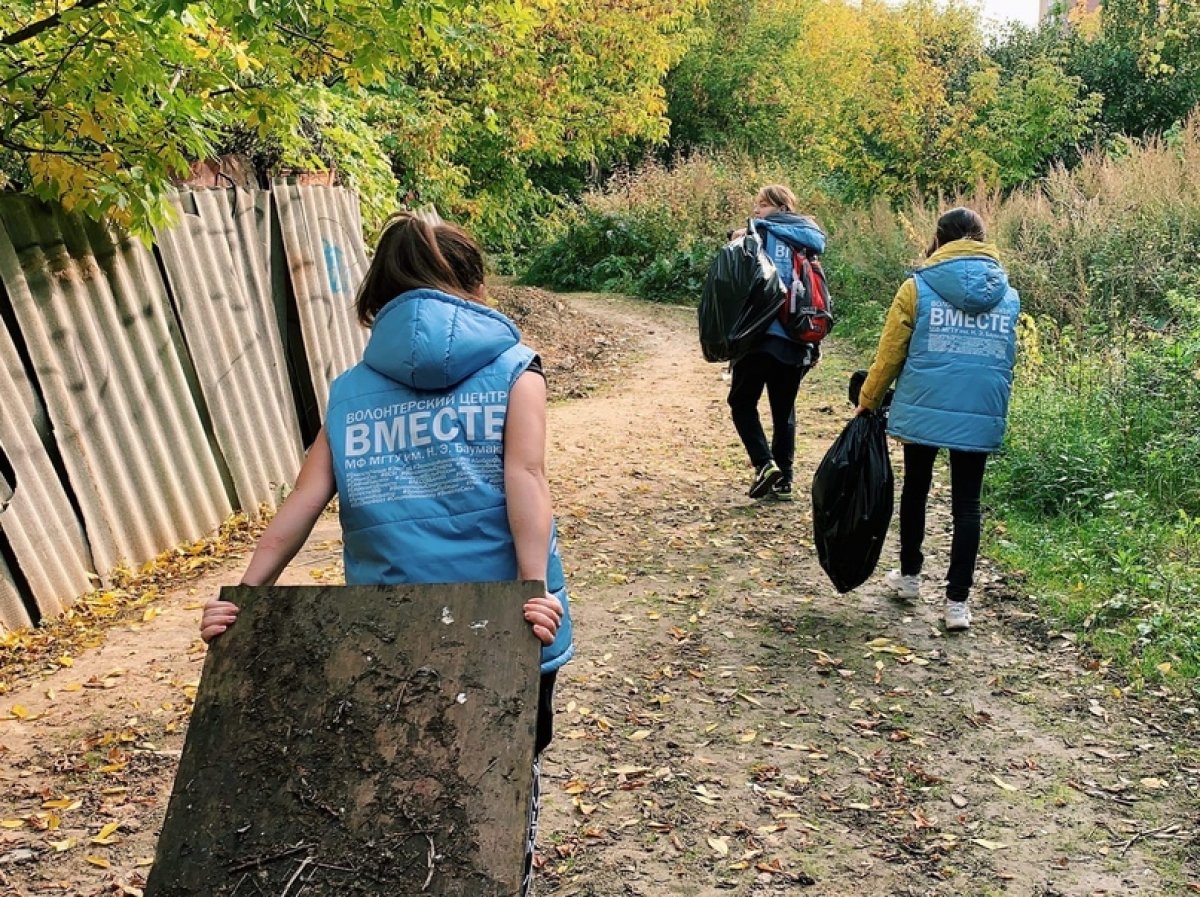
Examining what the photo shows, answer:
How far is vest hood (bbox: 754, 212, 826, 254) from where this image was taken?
21.4ft

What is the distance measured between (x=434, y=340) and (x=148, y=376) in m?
3.99

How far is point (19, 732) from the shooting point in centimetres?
404

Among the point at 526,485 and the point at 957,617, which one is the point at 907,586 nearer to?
the point at 957,617

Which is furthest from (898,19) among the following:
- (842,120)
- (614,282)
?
(614,282)

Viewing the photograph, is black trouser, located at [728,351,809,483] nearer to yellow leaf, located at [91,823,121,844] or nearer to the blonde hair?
the blonde hair

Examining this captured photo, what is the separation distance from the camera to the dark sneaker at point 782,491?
7.11 m

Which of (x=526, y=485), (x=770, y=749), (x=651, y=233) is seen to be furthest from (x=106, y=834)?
(x=651, y=233)

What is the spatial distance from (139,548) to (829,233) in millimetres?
12564

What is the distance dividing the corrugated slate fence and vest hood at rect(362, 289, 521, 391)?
319 cm

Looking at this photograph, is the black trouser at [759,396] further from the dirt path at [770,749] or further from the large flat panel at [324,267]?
the large flat panel at [324,267]

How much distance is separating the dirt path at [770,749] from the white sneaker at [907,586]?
6cm

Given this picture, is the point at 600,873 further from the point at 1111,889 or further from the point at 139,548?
the point at 139,548

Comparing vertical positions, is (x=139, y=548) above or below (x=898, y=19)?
below

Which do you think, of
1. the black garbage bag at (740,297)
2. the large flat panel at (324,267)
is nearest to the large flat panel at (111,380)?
the large flat panel at (324,267)
